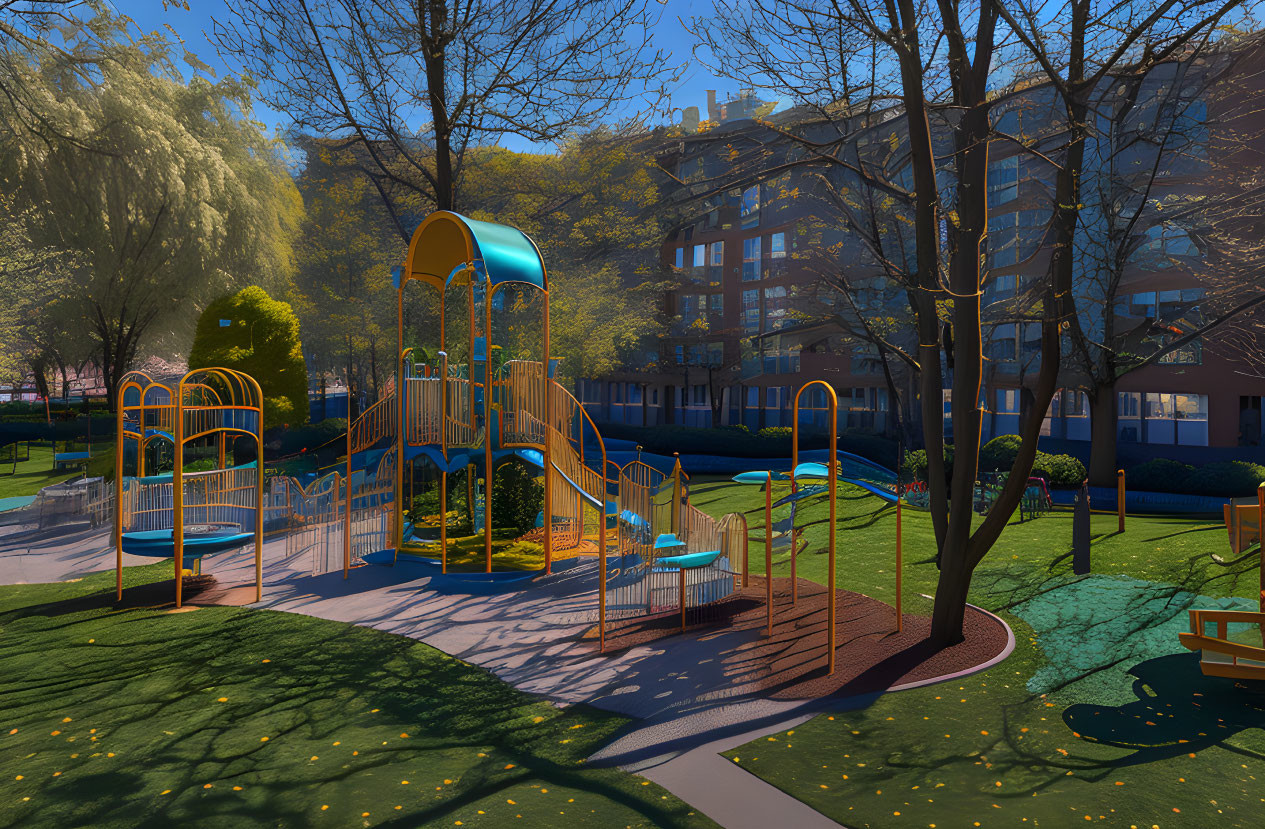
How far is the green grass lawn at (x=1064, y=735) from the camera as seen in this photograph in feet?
18.0

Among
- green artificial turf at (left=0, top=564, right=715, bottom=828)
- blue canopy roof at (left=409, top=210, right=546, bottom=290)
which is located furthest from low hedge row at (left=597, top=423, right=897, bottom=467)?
green artificial turf at (left=0, top=564, right=715, bottom=828)

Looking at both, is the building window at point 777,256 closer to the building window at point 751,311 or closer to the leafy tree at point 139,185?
the building window at point 751,311

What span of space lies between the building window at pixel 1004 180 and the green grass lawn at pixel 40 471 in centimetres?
2848

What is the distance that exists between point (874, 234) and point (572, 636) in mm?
15302

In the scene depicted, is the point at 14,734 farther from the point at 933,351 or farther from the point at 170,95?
the point at 170,95

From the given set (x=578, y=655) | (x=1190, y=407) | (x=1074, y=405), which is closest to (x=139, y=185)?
(x=578, y=655)

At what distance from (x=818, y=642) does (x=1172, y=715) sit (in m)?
3.45

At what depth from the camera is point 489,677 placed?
831 centimetres

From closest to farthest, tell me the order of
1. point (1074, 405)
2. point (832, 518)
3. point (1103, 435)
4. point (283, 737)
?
point (283, 737)
point (832, 518)
point (1103, 435)
point (1074, 405)

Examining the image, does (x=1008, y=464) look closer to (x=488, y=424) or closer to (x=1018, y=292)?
(x=1018, y=292)

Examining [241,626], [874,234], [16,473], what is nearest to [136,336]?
[16,473]

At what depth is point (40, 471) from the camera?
84.1ft

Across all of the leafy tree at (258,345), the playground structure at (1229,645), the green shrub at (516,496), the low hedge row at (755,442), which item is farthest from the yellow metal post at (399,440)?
the low hedge row at (755,442)

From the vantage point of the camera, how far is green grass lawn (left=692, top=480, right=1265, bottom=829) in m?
5.48
